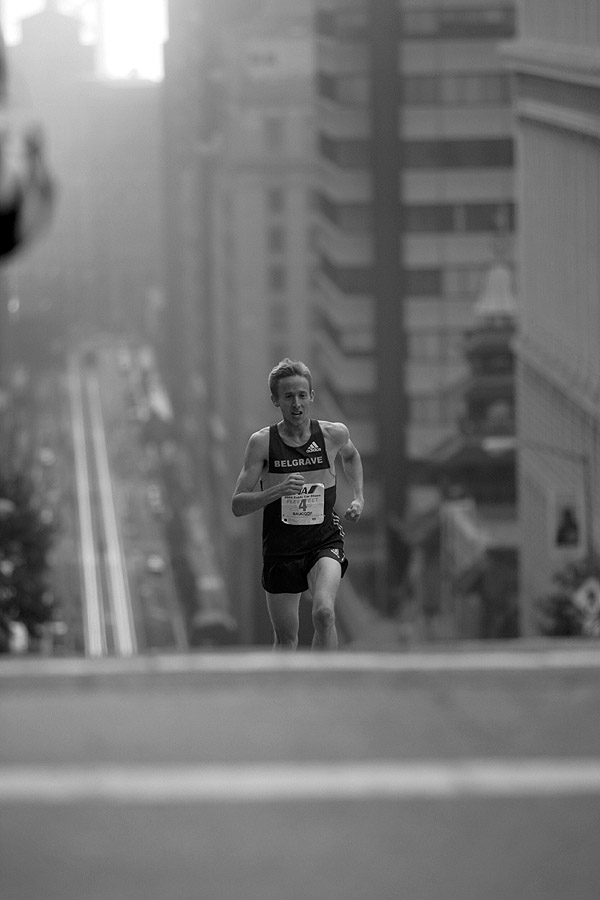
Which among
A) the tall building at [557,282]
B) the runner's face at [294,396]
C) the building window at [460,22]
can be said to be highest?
the building window at [460,22]

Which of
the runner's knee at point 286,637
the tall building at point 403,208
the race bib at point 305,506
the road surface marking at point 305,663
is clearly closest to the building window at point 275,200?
the tall building at point 403,208

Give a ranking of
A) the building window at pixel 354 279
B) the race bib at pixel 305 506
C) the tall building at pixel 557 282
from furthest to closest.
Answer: the building window at pixel 354 279
the tall building at pixel 557 282
the race bib at pixel 305 506

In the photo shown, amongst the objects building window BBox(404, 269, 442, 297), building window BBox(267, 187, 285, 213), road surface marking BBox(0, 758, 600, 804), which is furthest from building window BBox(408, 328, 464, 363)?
road surface marking BBox(0, 758, 600, 804)

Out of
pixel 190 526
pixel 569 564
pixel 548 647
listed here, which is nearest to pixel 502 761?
pixel 548 647

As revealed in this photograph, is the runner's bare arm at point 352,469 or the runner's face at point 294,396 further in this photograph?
the runner's bare arm at point 352,469

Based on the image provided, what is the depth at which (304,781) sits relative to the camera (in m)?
8.56

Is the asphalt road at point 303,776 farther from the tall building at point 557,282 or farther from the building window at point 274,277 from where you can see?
the building window at point 274,277

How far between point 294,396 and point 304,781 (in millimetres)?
6094

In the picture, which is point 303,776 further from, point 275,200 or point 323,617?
point 275,200

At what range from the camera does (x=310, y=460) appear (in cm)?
1480

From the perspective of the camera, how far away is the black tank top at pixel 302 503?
14789 millimetres

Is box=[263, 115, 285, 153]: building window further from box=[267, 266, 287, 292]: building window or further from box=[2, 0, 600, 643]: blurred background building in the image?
box=[267, 266, 287, 292]: building window

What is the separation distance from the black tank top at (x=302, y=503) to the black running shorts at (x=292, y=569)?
1.6 inches

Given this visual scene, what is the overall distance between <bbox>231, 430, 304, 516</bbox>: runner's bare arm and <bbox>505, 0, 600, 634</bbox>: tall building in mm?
42093
